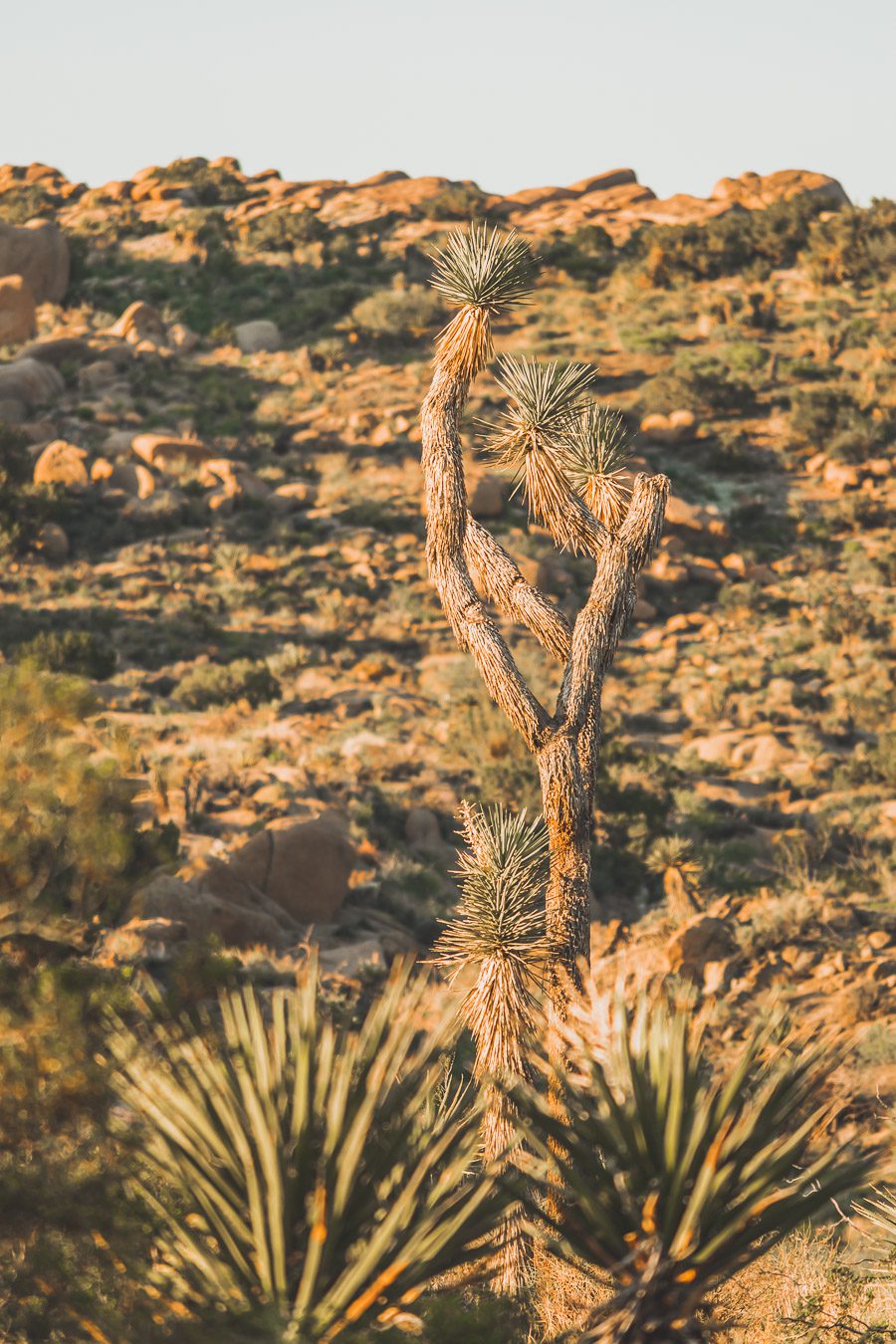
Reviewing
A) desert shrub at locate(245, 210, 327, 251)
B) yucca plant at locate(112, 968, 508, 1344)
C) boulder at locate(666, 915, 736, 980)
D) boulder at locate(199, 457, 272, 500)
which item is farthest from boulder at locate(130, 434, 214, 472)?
yucca plant at locate(112, 968, 508, 1344)

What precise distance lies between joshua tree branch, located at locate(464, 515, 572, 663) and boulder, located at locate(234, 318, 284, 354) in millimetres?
34236

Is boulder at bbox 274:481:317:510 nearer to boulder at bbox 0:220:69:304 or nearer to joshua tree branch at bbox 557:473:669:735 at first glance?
boulder at bbox 0:220:69:304

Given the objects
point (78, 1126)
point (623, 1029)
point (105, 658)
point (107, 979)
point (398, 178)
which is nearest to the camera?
point (623, 1029)

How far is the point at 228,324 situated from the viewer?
42156 millimetres

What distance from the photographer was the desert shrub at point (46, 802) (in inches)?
366

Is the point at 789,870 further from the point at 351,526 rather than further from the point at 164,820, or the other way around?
the point at 351,526

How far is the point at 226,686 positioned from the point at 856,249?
100 ft

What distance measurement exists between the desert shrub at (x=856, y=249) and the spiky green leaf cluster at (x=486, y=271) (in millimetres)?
36647

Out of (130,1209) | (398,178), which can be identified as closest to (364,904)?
(130,1209)

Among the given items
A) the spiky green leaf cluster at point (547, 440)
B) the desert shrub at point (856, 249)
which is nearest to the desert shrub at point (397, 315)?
the desert shrub at point (856, 249)

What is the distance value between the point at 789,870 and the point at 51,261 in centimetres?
3405

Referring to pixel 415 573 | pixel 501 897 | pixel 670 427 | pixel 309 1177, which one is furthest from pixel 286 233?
pixel 309 1177

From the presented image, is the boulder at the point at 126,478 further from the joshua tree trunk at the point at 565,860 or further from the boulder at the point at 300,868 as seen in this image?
the joshua tree trunk at the point at 565,860

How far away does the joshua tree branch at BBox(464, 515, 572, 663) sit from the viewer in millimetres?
8094
